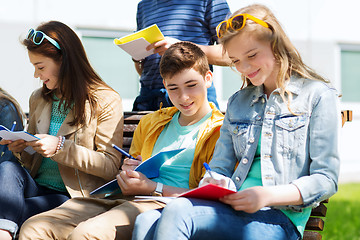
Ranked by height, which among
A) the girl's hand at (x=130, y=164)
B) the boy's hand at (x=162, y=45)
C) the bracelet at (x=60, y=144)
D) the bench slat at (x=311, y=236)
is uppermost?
the boy's hand at (x=162, y=45)

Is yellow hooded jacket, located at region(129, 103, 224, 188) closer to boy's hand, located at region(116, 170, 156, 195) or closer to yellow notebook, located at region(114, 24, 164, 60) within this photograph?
boy's hand, located at region(116, 170, 156, 195)

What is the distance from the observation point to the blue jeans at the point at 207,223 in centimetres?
198

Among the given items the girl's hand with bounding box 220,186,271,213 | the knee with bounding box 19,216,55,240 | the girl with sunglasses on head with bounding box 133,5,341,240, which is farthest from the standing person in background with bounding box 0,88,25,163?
the girl's hand with bounding box 220,186,271,213

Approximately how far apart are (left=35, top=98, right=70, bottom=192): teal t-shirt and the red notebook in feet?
4.01

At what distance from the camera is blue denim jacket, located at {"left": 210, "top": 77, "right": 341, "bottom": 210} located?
83.9 inches

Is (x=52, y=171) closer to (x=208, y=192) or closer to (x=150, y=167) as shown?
(x=150, y=167)

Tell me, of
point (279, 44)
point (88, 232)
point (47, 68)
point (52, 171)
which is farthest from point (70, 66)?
point (279, 44)

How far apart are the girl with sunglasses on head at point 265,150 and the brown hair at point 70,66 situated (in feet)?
3.24

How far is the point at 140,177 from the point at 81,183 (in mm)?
495

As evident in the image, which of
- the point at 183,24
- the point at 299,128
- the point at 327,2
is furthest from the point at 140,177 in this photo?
the point at 327,2

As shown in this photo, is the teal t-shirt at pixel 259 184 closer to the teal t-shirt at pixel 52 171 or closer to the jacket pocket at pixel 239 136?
the jacket pocket at pixel 239 136

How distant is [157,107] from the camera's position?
3.46 m

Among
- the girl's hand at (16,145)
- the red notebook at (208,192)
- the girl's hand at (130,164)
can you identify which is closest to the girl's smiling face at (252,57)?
the red notebook at (208,192)

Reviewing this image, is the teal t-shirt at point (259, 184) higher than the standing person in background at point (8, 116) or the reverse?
the reverse
